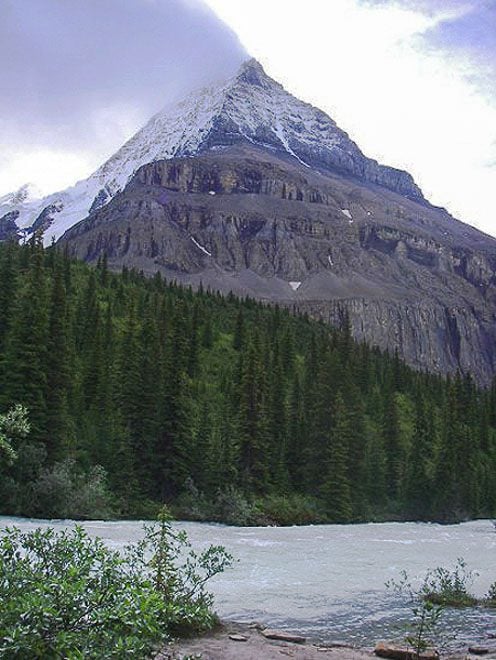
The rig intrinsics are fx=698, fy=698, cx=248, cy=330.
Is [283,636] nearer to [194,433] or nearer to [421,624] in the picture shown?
[421,624]

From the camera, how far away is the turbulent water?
1938 cm

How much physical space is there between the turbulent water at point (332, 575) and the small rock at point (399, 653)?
2.53 feet

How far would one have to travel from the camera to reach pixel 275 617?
19.7m

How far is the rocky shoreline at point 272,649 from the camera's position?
49.0 ft

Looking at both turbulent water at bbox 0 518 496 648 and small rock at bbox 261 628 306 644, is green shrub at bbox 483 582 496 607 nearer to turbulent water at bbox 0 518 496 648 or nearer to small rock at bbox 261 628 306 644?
turbulent water at bbox 0 518 496 648

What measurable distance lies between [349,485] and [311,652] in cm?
5504

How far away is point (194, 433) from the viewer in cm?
6462

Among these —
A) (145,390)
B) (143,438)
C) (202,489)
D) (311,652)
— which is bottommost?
(311,652)

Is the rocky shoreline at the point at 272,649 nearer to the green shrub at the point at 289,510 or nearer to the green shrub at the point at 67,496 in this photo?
the green shrub at the point at 67,496

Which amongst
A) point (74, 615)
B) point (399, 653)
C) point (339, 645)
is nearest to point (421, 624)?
point (399, 653)

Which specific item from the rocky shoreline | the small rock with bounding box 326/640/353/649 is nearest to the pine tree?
the small rock with bounding box 326/640/353/649

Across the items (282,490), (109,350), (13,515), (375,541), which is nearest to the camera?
(13,515)

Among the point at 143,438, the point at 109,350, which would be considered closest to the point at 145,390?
the point at 143,438

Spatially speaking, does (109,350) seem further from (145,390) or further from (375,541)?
(375,541)
